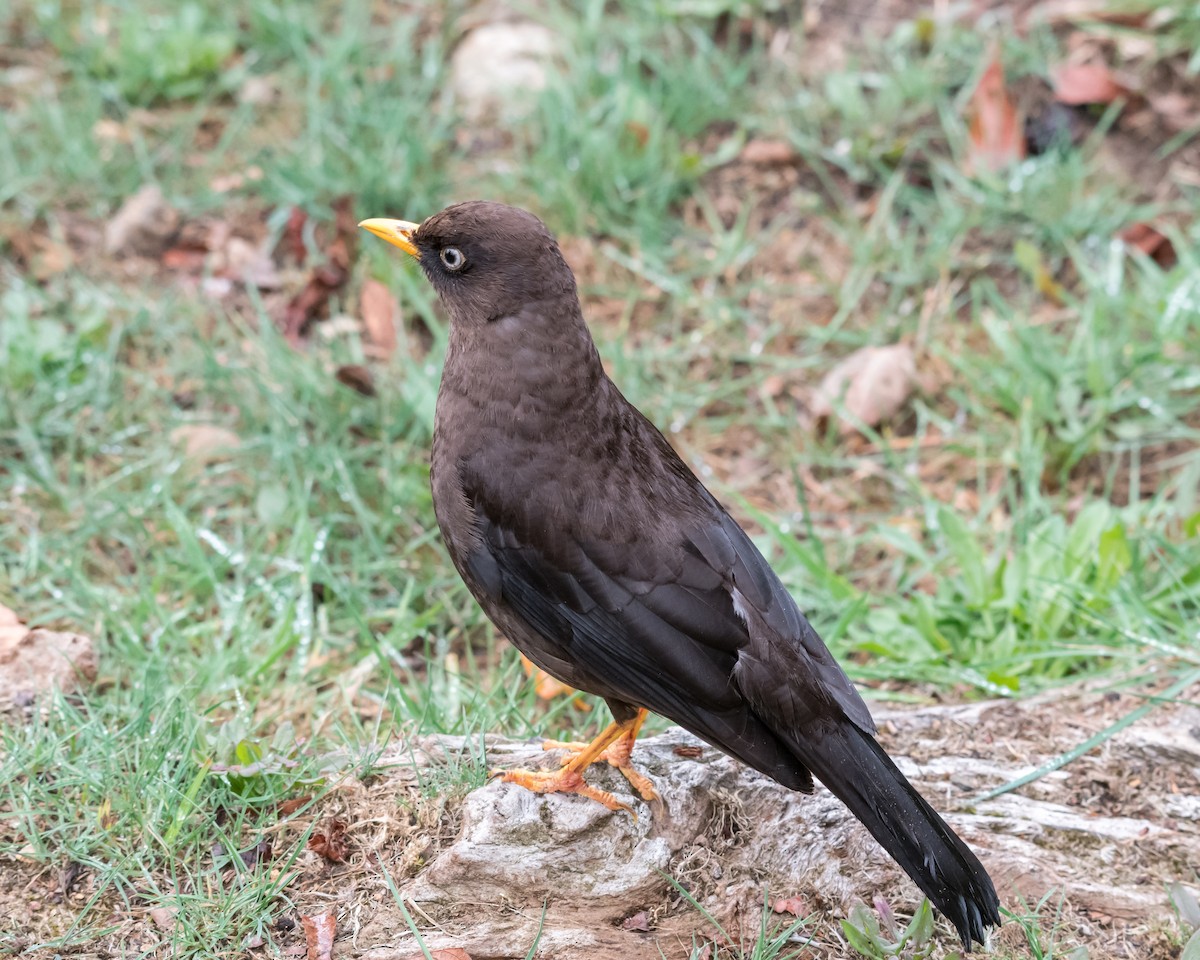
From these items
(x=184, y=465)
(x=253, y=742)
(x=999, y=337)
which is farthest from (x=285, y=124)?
(x=253, y=742)

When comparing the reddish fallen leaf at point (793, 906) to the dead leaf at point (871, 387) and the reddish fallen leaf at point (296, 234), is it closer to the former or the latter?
the dead leaf at point (871, 387)

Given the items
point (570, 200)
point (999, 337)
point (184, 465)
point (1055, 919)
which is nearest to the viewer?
point (1055, 919)

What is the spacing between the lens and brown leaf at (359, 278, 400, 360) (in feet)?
18.6

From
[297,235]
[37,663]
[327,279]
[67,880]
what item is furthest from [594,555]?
[297,235]

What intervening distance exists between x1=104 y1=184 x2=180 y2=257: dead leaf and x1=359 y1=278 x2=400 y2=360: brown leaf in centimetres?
106

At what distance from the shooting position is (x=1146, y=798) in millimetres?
3627

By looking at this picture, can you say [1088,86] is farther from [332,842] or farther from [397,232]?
[332,842]

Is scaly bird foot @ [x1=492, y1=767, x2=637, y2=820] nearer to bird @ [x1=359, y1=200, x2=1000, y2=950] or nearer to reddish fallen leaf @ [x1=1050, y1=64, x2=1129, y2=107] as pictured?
bird @ [x1=359, y1=200, x2=1000, y2=950]

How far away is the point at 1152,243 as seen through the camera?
19.2 feet

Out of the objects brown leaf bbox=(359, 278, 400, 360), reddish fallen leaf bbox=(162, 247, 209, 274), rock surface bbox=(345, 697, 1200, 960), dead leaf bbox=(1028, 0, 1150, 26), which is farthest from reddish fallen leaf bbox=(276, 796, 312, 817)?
dead leaf bbox=(1028, 0, 1150, 26)

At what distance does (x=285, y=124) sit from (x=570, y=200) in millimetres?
1609

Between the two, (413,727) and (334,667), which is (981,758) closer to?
(413,727)

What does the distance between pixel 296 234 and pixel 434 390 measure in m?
1.34

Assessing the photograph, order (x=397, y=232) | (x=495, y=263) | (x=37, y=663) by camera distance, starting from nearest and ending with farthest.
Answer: (x=495, y=263)
(x=397, y=232)
(x=37, y=663)
